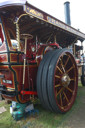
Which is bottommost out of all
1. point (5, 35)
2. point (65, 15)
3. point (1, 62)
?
point (1, 62)

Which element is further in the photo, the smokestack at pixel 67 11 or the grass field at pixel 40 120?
the smokestack at pixel 67 11

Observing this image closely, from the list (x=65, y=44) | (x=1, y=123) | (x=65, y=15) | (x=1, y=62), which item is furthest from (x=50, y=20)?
(x=65, y=15)

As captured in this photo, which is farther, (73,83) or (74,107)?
(73,83)

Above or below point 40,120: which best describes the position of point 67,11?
above

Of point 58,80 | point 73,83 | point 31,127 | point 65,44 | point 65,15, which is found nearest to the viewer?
point 31,127

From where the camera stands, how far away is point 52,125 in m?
2.15

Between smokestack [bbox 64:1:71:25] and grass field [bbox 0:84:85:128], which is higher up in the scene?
smokestack [bbox 64:1:71:25]

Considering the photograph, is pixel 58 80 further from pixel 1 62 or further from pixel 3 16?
pixel 3 16

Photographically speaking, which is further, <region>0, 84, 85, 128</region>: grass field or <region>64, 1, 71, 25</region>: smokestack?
<region>64, 1, 71, 25</region>: smokestack

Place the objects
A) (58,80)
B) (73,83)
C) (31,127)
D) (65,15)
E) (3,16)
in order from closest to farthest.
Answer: (31,127) < (3,16) < (58,80) < (73,83) < (65,15)

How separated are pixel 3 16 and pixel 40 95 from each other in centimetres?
169

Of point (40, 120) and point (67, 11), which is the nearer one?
point (40, 120)

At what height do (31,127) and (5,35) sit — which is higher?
(5,35)

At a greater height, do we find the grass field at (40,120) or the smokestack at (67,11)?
the smokestack at (67,11)
